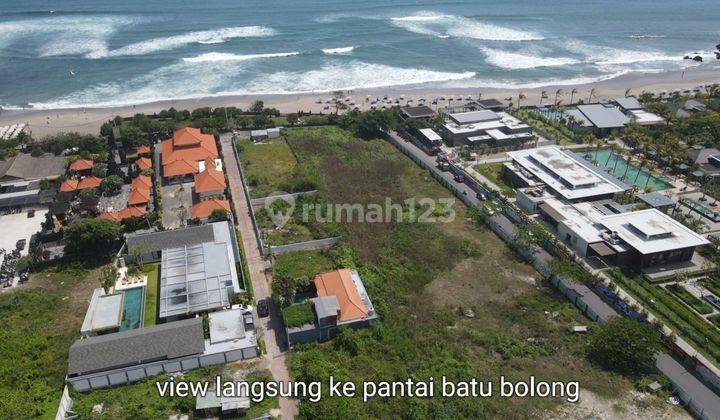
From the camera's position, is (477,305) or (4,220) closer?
(477,305)

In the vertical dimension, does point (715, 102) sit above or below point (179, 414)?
above

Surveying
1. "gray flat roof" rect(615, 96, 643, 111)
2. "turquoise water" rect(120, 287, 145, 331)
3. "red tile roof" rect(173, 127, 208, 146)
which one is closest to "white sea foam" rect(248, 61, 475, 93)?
"red tile roof" rect(173, 127, 208, 146)

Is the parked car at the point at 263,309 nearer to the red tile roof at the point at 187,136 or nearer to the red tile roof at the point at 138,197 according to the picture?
the red tile roof at the point at 138,197

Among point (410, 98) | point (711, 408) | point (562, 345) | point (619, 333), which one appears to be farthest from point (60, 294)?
point (410, 98)

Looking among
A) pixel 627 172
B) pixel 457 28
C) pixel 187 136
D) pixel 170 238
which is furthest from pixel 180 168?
pixel 457 28

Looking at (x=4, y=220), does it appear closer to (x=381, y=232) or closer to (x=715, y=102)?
(x=381, y=232)

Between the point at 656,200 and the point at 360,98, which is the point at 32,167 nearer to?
the point at 360,98

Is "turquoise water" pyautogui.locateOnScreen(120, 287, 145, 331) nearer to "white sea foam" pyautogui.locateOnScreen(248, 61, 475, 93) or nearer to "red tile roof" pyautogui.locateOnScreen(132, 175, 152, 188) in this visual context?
"red tile roof" pyautogui.locateOnScreen(132, 175, 152, 188)
